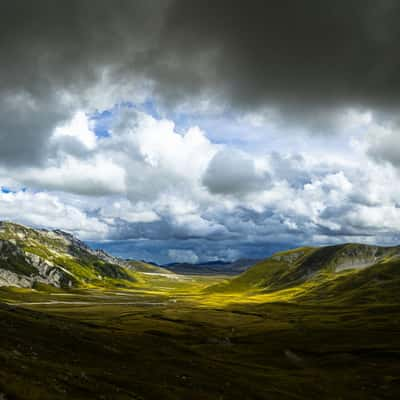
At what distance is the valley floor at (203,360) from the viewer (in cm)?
3850

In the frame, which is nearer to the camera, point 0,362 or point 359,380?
point 0,362

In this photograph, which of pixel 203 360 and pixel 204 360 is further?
pixel 204 360

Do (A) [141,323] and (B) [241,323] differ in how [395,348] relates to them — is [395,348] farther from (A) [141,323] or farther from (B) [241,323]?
(A) [141,323]

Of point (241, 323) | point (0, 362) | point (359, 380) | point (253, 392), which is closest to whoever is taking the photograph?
point (0, 362)

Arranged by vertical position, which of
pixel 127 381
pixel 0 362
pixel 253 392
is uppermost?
pixel 0 362

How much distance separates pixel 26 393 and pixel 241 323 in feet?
455

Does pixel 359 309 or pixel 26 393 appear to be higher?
pixel 26 393

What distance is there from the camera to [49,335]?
68562 mm

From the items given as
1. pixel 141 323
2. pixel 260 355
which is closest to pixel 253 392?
pixel 260 355

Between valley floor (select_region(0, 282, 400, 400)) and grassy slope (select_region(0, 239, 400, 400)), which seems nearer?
valley floor (select_region(0, 282, 400, 400))

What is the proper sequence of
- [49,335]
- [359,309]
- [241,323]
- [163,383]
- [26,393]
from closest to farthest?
[26,393] < [163,383] < [49,335] < [241,323] < [359,309]

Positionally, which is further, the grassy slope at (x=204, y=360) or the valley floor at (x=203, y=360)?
the grassy slope at (x=204, y=360)

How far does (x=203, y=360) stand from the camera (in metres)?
78.2

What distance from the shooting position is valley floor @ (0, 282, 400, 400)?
3850 cm
